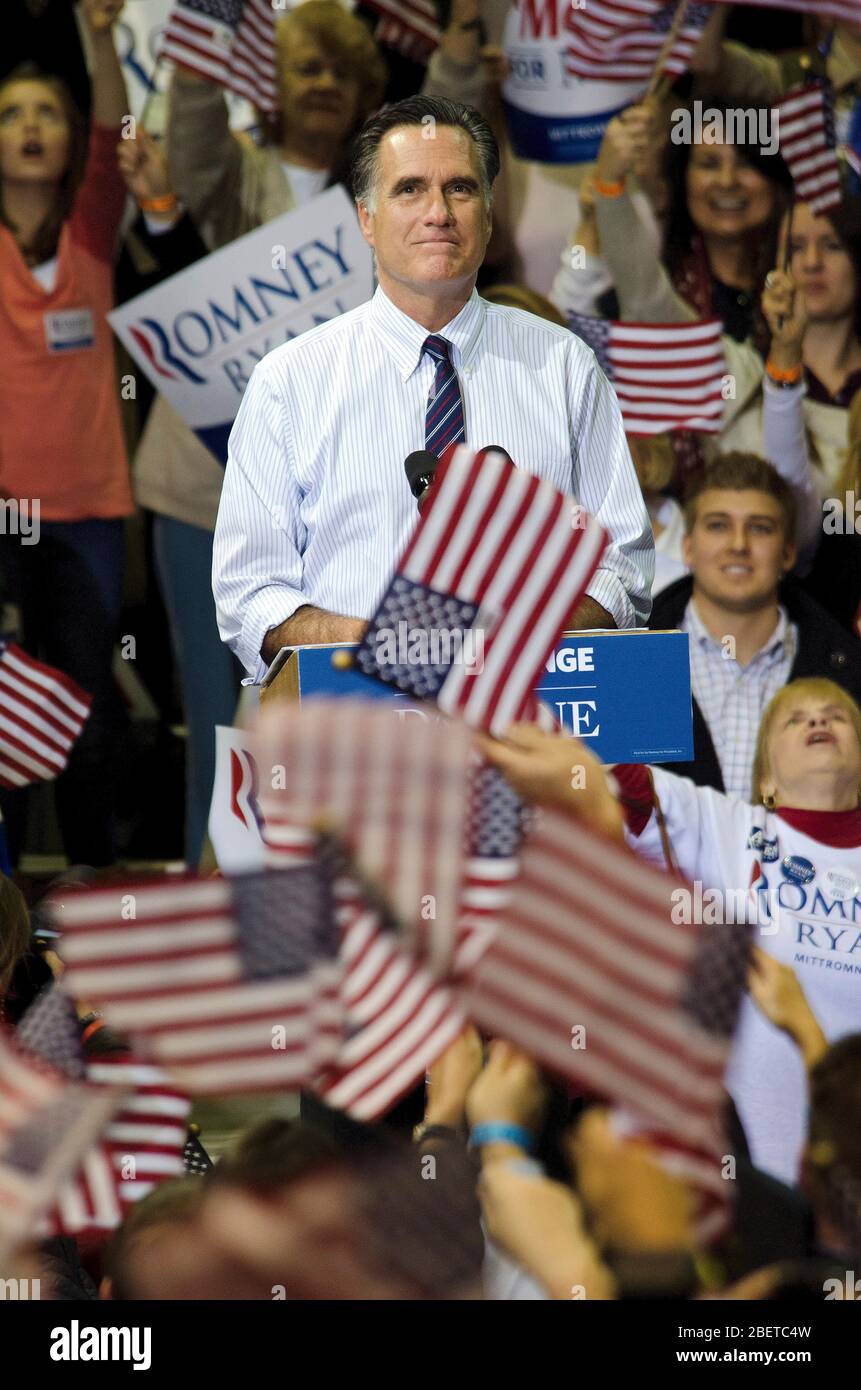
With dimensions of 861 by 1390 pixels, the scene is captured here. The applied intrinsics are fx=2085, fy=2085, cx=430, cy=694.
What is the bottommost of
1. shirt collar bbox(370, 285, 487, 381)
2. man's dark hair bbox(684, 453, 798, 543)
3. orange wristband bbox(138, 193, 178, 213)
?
man's dark hair bbox(684, 453, 798, 543)

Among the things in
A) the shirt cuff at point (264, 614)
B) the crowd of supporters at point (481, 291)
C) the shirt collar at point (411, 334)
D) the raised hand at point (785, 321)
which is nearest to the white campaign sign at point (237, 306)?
the crowd of supporters at point (481, 291)

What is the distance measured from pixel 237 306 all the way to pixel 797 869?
2514 mm

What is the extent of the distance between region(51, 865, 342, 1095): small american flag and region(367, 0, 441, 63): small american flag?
14.3 ft

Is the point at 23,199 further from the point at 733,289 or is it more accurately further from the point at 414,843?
the point at 414,843

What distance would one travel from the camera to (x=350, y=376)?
3447 mm

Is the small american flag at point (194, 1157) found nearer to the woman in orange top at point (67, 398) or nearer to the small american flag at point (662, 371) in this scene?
the woman in orange top at point (67, 398)

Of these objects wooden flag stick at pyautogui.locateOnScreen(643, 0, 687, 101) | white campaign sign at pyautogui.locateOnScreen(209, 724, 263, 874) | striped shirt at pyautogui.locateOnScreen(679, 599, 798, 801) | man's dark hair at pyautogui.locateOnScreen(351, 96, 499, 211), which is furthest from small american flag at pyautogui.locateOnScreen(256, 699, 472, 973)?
wooden flag stick at pyautogui.locateOnScreen(643, 0, 687, 101)

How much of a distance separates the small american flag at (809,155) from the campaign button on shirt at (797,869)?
2702 millimetres

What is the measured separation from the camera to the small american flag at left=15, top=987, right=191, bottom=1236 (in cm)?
230

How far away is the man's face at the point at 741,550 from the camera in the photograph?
16.9ft

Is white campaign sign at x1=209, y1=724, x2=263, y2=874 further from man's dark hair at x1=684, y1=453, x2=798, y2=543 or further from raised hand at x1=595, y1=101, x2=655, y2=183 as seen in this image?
raised hand at x1=595, y1=101, x2=655, y2=183

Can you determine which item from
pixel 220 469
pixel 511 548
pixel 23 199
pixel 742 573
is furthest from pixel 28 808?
pixel 511 548

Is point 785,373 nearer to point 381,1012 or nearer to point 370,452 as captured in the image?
point 370,452

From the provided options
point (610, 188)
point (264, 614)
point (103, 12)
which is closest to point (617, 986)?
point (264, 614)
